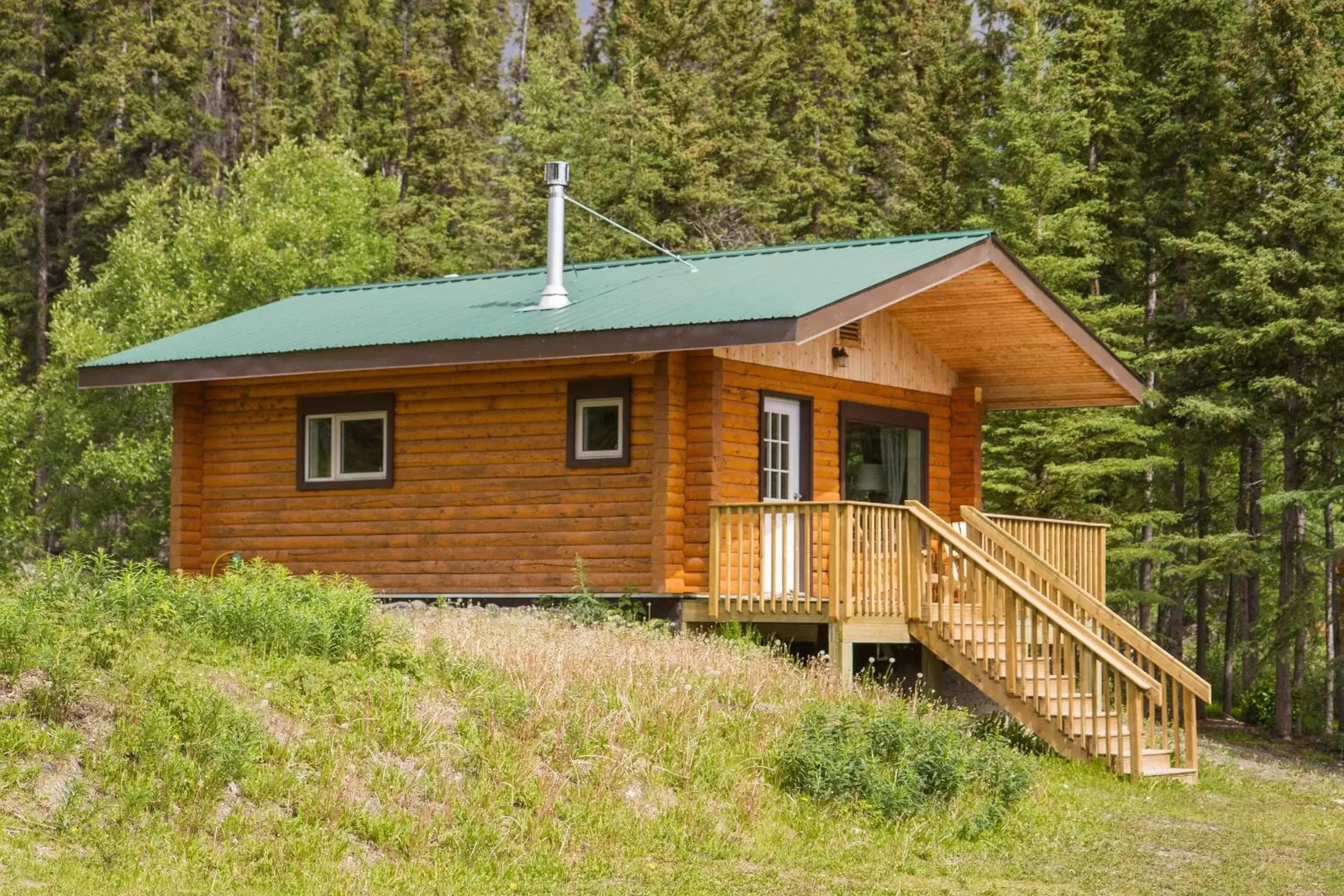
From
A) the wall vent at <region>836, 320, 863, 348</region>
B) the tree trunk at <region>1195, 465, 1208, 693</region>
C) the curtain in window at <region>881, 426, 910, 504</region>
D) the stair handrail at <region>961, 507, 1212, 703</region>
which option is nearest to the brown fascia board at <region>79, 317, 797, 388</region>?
the wall vent at <region>836, 320, 863, 348</region>

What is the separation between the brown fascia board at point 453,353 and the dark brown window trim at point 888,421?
3396 millimetres

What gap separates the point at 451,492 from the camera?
18.8 metres

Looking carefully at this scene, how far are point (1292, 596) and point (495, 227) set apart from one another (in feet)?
72.2

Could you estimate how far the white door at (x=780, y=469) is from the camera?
17594mm

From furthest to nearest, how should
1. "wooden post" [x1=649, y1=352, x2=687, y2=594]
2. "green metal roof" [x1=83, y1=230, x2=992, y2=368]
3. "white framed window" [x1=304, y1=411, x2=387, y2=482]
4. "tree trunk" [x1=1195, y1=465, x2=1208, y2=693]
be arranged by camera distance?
1. "tree trunk" [x1=1195, y1=465, x2=1208, y2=693]
2. "white framed window" [x1=304, y1=411, x2=387, y2=482]
3. "wooden post" [x1=649, y1=352, x2=687, y2=594]
4. "green metal roof" [x1=83, y1=230, x2=992, y2=368]

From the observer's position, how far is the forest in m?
28.1

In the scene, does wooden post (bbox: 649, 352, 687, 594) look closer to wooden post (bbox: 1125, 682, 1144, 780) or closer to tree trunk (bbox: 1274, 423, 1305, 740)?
wooden post (bbox: 1125, 682, 1144, 780)

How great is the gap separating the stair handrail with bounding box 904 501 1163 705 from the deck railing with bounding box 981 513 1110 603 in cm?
245

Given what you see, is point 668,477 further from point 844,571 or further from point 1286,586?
point 1286,586

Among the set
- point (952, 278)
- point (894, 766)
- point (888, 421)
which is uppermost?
point (952, 278)

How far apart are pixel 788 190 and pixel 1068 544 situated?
25395 millimetres

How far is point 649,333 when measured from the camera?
16328 millimetres

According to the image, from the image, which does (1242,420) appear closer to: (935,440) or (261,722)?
(935,440)

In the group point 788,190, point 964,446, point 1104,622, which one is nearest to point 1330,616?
point 964,446
